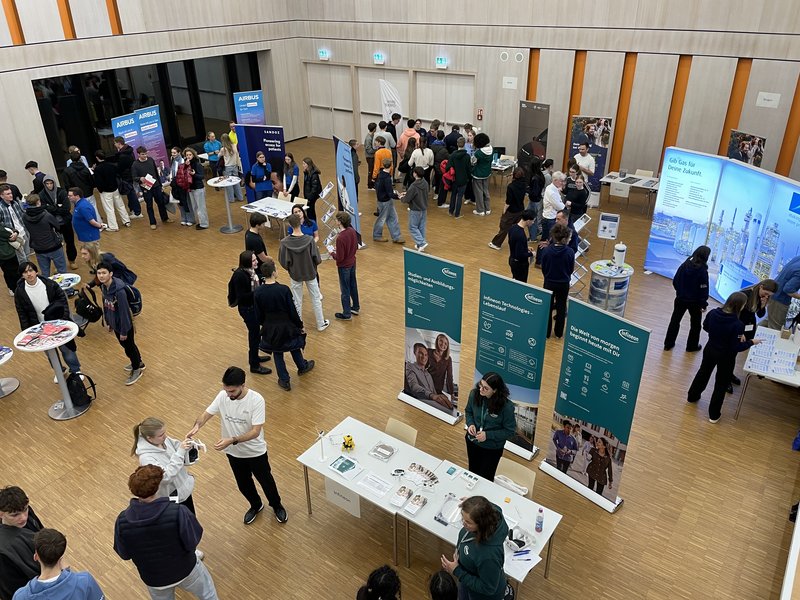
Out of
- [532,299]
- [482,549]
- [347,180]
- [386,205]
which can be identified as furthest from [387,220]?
[482,549]

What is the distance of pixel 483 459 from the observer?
5375mm

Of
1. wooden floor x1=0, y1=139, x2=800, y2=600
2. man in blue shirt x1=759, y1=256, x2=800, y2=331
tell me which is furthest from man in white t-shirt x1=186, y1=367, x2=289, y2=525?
man in blue shirt x1=759, y1=256, x2=800, y2=331

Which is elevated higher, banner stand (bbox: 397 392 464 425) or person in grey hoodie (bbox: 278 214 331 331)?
person in grey hoodie (bbox: 278 214 331 331)

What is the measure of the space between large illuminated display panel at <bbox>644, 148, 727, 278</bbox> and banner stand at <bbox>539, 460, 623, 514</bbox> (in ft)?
17.3

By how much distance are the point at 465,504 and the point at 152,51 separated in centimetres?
1404

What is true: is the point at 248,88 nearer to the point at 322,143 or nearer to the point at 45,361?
the point at 322,143

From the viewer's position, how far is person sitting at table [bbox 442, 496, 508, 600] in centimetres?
366

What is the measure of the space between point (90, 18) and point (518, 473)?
43.1ft

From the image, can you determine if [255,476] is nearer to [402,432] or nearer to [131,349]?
[402,432]

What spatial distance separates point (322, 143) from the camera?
60.0ft

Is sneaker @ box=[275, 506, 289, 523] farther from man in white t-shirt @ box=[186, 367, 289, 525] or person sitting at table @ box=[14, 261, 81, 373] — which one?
person sitting at table @ box=[14, 261, 81, 373]

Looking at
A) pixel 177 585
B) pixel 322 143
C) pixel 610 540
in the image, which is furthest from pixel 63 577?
pixel 322 143

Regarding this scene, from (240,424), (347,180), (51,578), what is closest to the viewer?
(51,578)

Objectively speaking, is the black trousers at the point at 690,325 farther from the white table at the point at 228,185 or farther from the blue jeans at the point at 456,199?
the white table at the point at 228,185
